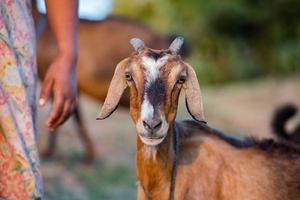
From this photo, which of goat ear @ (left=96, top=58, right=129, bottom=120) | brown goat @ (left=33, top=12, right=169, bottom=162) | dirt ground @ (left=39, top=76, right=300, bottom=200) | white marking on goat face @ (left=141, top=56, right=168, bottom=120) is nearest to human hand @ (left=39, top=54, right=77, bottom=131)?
goat ear @ (left=96, top=58, right=129, bottom=120)

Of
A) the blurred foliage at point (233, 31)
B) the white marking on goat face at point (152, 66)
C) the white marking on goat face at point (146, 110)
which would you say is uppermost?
the white marking on goat face at point (152, 66)

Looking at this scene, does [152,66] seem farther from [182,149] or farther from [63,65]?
[182,149]

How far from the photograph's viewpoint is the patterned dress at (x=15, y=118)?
309 centimetres

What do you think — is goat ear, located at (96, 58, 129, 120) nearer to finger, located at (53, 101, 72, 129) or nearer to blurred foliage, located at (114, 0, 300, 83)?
finger, located at (53, 101, 72, 129)

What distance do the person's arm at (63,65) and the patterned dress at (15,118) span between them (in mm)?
203

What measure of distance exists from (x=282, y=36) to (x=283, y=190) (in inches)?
561

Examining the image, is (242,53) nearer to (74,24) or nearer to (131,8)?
(131,8)

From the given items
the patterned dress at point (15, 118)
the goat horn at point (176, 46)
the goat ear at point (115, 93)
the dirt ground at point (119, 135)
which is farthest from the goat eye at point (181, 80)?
the dirt ground at point (119, 135)

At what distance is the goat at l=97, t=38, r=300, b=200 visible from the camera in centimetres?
326

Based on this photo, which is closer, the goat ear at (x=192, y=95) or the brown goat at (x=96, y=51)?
the goat ear at (x=192, y=95)

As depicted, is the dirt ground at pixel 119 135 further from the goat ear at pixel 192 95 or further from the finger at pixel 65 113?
the goat ear at pixel 192 95

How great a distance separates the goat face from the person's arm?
0.17 meters

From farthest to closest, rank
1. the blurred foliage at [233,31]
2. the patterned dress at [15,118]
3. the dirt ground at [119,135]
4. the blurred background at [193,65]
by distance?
the blurred foliage at [233,31], the blurred background at [193,65], the dirt ground at [119,135], the patterned dress at [15,118]

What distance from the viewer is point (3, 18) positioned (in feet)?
10.3
